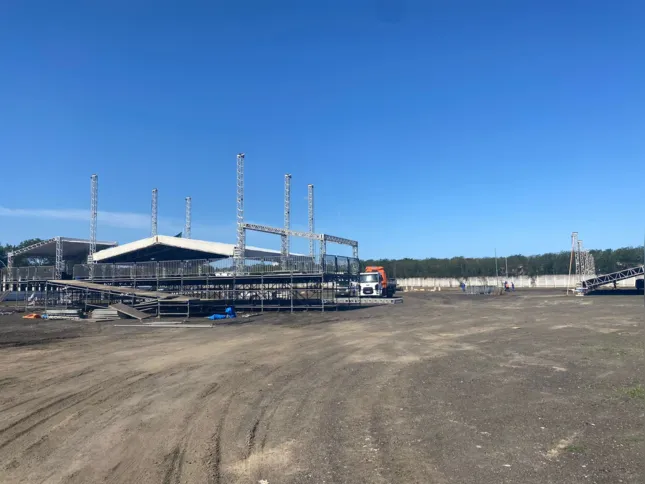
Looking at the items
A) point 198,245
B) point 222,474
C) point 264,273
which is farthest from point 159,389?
point 198,245

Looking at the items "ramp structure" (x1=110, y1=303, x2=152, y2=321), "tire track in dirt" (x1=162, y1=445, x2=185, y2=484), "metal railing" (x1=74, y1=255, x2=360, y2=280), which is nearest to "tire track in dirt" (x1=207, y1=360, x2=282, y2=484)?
"tire track in dirt" (x1=162, y1=445, x2=185, y2=484)

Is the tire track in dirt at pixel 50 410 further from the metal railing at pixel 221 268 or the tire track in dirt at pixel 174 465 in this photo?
the metal railing at pixel 221 268

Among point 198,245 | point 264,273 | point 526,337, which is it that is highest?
point 198,245

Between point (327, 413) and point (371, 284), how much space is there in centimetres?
4113

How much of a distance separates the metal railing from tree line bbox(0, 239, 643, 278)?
45518 mm

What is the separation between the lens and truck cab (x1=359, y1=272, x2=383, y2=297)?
48.8m

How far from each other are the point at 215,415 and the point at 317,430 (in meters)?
1.86

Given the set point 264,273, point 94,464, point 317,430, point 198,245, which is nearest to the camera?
point 94,464

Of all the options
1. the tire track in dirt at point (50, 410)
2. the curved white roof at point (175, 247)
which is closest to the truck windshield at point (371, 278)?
the curved white roof at point (175, 247)

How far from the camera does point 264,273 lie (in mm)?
33875

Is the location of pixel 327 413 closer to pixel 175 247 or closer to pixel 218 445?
pixel 218 445

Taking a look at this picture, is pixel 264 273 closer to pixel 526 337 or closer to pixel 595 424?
pixel 526 337

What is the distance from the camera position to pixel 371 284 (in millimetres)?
48906

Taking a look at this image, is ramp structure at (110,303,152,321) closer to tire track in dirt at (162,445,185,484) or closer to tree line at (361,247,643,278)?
tire track in dirt at (162,445,185,484)
